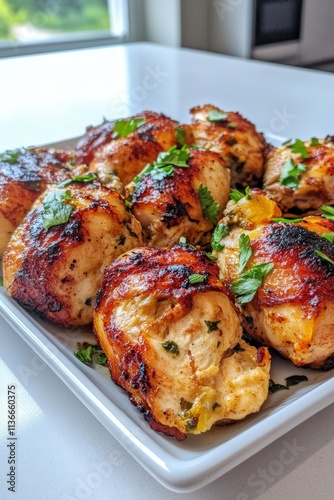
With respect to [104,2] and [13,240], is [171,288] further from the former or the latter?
[104,2]

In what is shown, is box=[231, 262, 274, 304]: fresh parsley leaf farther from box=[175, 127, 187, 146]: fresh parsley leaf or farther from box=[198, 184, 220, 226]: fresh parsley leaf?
box=[175, 127, 187, 146]: fresh parsley leaf

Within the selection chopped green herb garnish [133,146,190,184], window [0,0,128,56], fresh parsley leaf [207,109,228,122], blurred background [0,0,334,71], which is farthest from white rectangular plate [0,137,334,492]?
blurred background [0,0,334,71]

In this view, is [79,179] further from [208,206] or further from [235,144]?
[235,144]

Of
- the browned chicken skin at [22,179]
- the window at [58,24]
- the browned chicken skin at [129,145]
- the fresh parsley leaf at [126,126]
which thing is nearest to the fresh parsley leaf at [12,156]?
the browned chicken skin at [22,179]

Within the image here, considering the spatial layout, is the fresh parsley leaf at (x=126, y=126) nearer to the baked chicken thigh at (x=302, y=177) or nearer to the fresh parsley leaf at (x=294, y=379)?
the baked chicken thigh at (x=302, y=177)

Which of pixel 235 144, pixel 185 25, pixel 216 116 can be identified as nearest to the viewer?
pixel 235 144

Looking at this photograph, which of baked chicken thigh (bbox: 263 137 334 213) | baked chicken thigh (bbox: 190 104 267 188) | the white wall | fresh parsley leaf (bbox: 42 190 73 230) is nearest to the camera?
fresh parsley leaf (bbox: 42 190 73 230)

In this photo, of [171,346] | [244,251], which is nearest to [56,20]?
[244,251]
